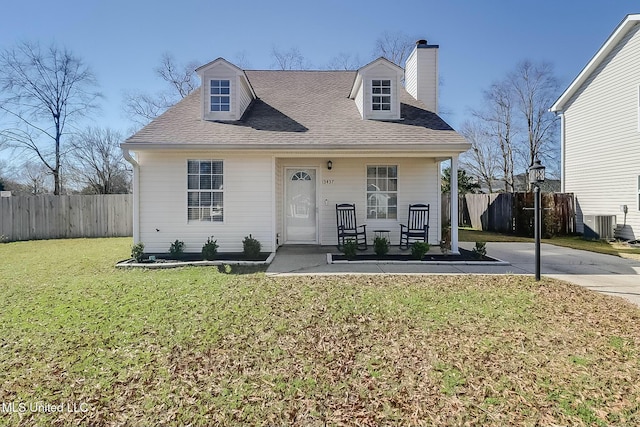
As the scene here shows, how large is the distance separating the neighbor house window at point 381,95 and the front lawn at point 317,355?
6.08 meters

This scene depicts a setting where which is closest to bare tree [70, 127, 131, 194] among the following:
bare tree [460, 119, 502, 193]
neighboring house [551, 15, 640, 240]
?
neighboring house [551, 15, 640, 240]

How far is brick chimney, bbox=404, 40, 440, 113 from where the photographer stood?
404 inches

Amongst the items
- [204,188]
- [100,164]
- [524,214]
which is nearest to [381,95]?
[204,188]

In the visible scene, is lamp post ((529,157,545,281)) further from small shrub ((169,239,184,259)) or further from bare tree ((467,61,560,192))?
bare tree ((467,61,560,192))

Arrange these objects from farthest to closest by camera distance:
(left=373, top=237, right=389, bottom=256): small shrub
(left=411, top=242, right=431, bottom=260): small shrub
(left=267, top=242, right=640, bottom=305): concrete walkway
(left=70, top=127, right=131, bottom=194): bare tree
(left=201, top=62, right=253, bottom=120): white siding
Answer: (left=70, top=127, right=131, bottom=194): bare tree → (left=201, top=62, right=253, bottom=120): white siding → (left=373, top=237, right=389, bottom=256): small shrub → (left=411, top=242, right=431, bottom=260): small shrub → (left=267, top=242, right=640, bottom=305): concrete walkway

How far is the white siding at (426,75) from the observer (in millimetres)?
10258

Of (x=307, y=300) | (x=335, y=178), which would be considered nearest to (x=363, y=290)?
(x=307, y=300)

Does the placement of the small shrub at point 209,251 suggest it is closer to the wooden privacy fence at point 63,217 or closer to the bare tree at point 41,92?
the wooden privacy fence at point 63,217

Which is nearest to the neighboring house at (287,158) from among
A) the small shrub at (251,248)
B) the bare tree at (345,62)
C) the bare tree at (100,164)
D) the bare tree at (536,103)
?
the small shrub at (251,248)

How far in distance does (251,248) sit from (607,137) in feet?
43.3

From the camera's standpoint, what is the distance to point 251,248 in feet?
25.6

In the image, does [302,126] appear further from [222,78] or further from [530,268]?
[530,268]

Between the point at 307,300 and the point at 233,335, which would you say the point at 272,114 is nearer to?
the point at 307,300

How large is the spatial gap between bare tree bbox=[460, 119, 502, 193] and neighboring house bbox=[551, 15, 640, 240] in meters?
14.5
